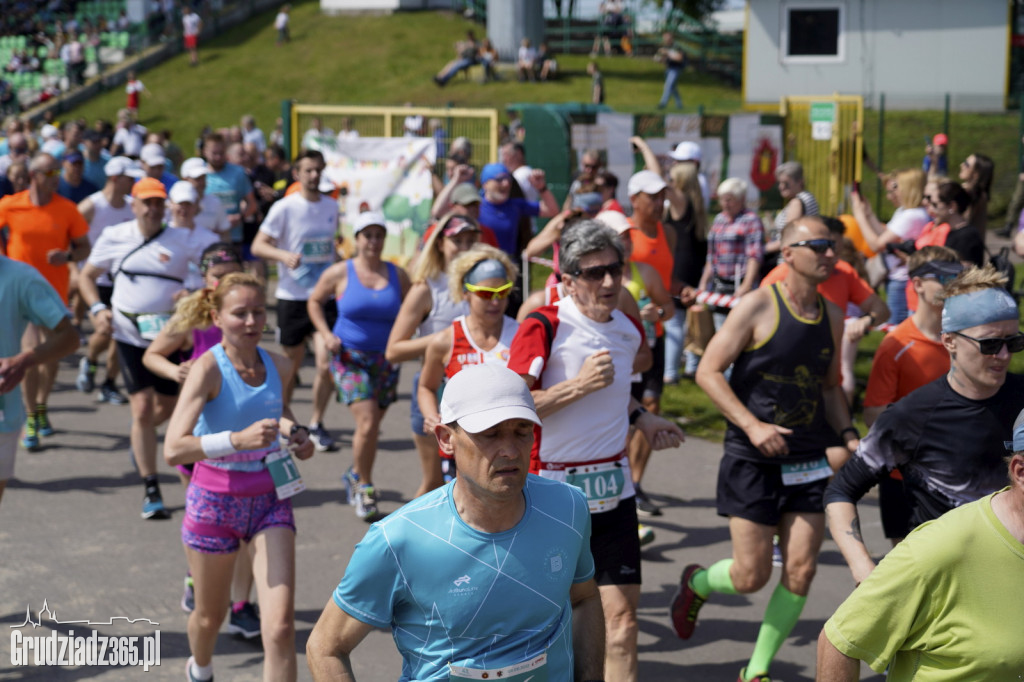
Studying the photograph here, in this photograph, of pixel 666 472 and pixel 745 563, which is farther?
pixel 666 472

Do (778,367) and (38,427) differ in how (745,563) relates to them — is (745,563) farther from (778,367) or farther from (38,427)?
(38,427)

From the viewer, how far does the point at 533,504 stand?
3.06 m

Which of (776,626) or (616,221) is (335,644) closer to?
(776,626)

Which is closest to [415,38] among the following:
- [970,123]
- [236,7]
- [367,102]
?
[367,102]

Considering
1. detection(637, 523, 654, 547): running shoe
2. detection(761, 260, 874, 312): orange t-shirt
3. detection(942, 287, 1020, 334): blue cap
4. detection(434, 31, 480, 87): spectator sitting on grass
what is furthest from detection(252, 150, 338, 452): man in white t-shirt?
detection(434, 31, 480, 87): spectator sitting on grass

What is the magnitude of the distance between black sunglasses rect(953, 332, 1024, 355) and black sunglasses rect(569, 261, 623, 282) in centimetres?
151

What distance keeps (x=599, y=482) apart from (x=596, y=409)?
31 cm

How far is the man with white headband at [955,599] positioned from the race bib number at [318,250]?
25.0ft

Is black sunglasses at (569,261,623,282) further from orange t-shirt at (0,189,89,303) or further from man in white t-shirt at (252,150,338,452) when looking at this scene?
orange t-shirt at (0,189,89,303)

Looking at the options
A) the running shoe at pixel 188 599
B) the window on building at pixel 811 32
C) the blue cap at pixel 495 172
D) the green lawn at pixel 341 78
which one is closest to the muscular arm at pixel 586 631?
the running shoe at pixel 188 599

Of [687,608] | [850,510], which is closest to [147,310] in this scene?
[687,608]

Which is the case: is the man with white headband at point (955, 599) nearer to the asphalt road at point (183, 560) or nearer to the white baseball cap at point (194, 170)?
the asphalt road at point (183, 560)

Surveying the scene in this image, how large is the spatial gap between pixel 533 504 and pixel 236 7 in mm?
55131

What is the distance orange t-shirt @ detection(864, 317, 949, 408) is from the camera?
5047mm
